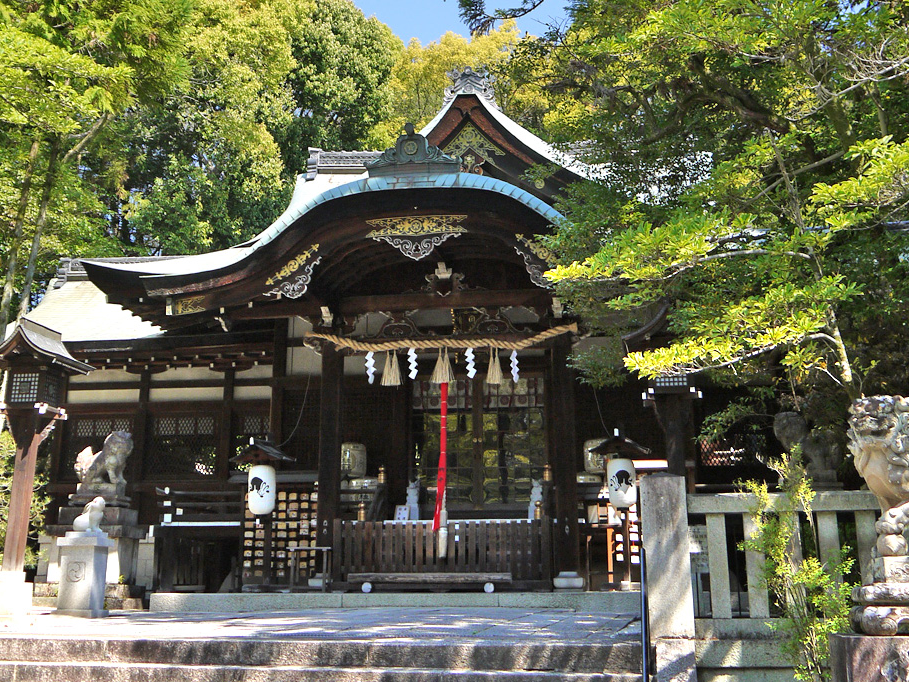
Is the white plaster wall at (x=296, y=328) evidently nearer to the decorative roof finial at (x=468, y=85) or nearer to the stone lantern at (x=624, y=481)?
the decorative roof finial at (x=468, y=85)

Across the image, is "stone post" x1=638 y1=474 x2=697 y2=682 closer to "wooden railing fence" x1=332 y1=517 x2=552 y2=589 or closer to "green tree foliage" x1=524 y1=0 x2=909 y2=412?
"green tree foliage" x1=524 y1=0 x2=909 y2=412

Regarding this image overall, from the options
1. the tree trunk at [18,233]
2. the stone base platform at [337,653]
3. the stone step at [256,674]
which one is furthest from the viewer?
the tree trunk at [18,233]

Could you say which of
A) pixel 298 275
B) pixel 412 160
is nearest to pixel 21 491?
pixel 298 275

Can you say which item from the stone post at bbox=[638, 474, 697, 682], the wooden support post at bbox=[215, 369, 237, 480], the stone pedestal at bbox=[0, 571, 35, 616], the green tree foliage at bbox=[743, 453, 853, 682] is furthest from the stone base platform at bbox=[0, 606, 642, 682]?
the wooden support post at bbox=[215, 369, 237, 480]

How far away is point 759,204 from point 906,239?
3.32 ft

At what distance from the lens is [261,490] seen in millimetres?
Result: 9953

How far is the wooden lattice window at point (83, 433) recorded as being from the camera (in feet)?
42.1

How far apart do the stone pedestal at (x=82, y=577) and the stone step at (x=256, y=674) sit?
9.99ft

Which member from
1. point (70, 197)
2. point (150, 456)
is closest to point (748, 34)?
point (150, 456)

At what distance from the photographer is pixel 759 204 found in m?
5.75

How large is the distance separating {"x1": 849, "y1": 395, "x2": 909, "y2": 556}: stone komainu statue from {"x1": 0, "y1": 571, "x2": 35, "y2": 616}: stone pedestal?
8112mm

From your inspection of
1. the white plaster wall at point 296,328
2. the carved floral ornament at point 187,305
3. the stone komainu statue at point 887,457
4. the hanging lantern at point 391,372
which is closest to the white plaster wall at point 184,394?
the white plaster wall at point 296,328

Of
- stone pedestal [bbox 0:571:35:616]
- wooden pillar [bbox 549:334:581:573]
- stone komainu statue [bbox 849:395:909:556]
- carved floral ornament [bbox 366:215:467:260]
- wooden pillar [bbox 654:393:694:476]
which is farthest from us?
wooden pillar [bbox 549:334:581:573]

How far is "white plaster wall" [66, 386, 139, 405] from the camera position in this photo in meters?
12.9
